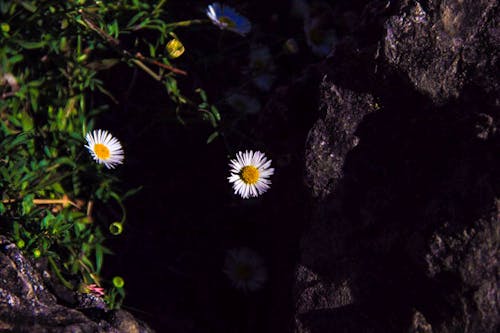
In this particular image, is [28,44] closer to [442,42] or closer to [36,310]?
[36,310]

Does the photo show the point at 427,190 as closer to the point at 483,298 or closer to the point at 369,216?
the point at 369,216

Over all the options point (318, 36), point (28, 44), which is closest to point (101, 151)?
point (28, 44)

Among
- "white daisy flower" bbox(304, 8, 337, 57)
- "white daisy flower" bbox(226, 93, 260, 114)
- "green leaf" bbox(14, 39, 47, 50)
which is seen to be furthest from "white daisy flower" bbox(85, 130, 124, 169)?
"white daisy flower" bbox(304, 8, 337, 57)

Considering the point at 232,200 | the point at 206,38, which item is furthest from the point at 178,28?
the point at 232,200

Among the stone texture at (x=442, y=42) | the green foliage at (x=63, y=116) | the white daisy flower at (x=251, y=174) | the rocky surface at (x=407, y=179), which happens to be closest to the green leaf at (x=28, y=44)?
the green foliage at (x=63, y=116)

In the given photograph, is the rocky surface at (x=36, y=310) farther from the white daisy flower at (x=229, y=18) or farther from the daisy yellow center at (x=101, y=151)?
the white daisy flower at (x=229, y=18)
